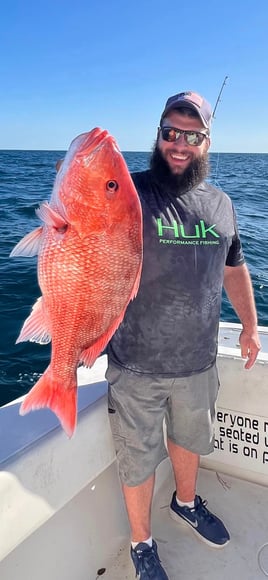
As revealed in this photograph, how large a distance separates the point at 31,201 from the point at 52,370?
12407 millimetres

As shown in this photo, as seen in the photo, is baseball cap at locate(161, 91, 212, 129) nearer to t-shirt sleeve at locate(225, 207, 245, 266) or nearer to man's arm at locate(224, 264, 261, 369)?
t-shirt sleeve at locate(225, 207, 245, 266)

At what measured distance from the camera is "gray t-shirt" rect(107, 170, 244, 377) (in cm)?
199

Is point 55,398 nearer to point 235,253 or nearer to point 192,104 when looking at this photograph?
point 235,253

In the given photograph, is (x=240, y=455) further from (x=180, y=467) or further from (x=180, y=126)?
(x=180, y=126)

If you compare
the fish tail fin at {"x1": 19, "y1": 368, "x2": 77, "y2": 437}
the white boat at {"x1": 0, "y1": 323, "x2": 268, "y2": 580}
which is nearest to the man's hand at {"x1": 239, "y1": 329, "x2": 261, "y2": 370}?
the white boat at {"x1": 0, "y1": 323, "x2": 268, "y2": 580}

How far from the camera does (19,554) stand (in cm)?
194

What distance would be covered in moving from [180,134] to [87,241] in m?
0.95

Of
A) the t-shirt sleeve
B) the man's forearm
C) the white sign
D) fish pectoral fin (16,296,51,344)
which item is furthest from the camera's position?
the white sign

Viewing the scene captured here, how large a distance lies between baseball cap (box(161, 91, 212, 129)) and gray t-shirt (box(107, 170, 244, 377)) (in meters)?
0.31

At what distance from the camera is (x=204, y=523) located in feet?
8.41

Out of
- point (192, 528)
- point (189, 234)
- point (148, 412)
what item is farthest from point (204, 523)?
point (189, 234)

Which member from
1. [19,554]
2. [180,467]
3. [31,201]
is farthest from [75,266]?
[31,201]

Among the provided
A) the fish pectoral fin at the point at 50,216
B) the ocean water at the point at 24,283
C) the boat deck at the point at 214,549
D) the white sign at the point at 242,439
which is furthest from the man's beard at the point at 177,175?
the boat deck at the point at 214,549

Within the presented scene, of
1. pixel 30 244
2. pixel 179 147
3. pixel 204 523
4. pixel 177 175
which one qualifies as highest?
pixel 179 147
